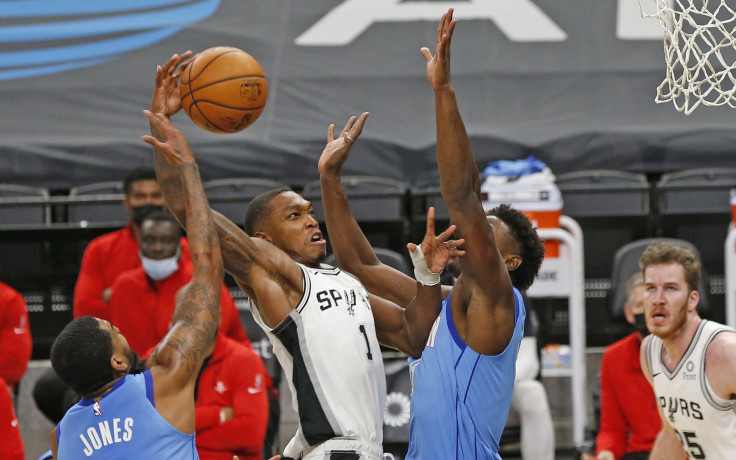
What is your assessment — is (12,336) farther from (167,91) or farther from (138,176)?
(167,91)

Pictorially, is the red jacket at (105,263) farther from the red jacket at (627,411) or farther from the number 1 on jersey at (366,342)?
the number 1 on jersey at (366,342)

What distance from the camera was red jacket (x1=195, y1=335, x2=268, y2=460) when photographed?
568 cm

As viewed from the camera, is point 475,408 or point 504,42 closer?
point 475,408

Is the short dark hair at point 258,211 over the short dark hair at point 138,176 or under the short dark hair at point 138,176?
under

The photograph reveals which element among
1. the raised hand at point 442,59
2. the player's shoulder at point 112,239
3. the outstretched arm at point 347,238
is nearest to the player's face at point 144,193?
the player's shoulder at point 112,239

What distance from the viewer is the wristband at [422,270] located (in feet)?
12.4

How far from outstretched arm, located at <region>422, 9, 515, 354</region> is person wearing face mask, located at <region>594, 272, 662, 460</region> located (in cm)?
239

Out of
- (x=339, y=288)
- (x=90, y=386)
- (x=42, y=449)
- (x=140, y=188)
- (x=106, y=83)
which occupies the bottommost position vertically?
(x=42, y=449)

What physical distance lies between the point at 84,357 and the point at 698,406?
2.64 m

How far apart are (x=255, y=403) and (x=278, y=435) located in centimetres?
68

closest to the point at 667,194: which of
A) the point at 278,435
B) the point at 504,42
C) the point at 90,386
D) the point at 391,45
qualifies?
the point at 504,42

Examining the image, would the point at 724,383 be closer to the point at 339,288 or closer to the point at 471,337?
the point at 471,337

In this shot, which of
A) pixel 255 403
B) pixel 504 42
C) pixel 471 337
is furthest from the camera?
pixel 504 42

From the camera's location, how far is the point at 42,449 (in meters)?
7.04
